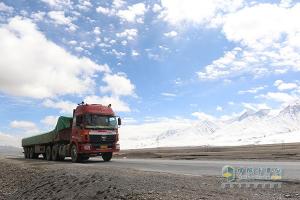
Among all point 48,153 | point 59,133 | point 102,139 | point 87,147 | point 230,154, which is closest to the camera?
point 87,147

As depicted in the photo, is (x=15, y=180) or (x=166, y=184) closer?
(x=166, y=184)

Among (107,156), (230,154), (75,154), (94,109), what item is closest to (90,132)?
(94,109)

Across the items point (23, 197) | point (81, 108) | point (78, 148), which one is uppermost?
point (81, 108)

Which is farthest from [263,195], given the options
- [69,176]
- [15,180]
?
[15,180]

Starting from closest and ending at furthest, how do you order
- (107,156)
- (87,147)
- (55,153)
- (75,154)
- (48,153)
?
(87,147), (75,154), (107,156), (55,153), (48,153)

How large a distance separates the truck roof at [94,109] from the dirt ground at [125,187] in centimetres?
590

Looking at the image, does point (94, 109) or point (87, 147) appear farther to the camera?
point (94, 109)

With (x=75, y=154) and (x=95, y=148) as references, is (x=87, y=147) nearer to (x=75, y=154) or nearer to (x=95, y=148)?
(x=95, y=148)

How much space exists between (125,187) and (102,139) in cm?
1509

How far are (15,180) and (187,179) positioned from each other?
14.4m

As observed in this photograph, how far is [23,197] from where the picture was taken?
21531mm

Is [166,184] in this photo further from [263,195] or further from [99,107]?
[99,107]

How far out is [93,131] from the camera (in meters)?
29.6

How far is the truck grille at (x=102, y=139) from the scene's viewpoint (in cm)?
2962
